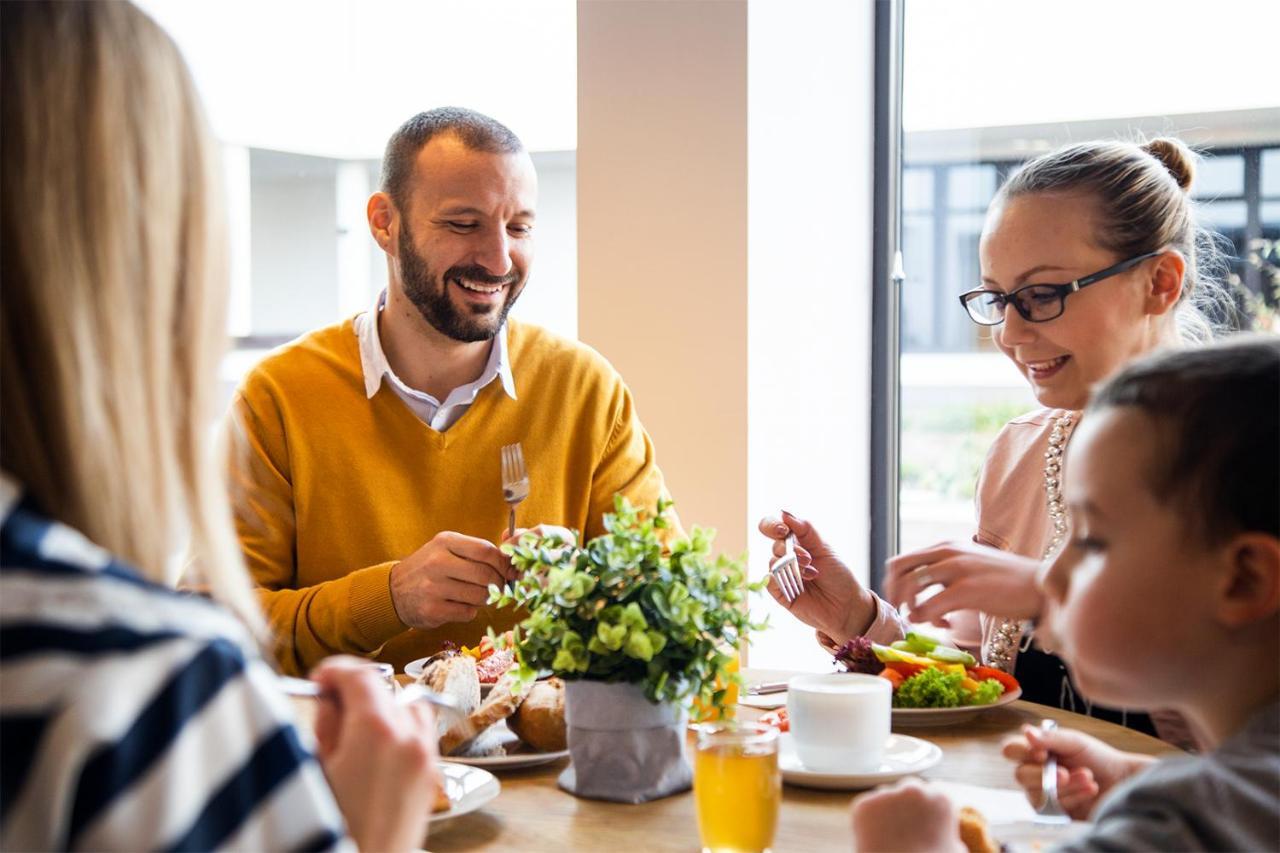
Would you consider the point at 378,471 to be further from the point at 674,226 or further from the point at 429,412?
the point at 674,226

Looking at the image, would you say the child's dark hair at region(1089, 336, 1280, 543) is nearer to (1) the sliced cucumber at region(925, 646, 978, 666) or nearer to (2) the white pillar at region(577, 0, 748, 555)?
(1) the sliced cucumber at region(925, 646, 978, 666)

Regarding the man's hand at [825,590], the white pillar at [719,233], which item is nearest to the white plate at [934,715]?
the man's hand at [825,590]

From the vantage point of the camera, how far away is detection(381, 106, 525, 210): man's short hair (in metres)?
2.46

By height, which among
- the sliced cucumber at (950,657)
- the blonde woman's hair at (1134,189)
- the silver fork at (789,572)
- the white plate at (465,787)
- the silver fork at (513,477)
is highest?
the blonde woman's hair at (1134,189)

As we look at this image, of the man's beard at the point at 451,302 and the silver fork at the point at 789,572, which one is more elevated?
the man's beard at the point at 451,302

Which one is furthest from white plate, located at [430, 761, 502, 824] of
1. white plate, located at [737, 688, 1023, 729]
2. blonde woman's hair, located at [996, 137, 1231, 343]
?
blonde woman's hair, located at [996, 137, 1231, 343]

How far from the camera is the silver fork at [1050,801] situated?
4.07 ft

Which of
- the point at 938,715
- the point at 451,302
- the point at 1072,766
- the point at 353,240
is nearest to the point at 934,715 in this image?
the point at 938,715

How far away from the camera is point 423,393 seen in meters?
2.41

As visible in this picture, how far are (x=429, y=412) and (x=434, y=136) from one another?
517mm

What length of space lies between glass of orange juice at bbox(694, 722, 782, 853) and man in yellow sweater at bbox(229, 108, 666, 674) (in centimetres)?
102

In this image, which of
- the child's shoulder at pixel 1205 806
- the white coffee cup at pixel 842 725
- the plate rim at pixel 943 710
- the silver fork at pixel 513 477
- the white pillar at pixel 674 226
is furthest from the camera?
the white pillar at pixel 674 226

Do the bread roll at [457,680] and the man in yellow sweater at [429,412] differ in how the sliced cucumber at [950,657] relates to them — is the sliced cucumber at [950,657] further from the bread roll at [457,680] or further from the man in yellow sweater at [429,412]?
the man in yellow sweater at [429,412]

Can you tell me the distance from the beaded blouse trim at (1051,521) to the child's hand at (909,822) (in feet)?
2.85
